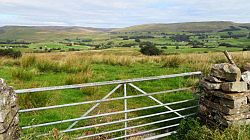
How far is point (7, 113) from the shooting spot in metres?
4.25

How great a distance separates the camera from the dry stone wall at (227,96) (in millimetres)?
5961

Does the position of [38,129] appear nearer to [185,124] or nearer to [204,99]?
[185,124]

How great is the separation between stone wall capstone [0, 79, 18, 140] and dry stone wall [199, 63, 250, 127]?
3.93m

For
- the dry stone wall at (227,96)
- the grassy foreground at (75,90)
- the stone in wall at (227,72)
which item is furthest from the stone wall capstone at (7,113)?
the stone in wall at (227,72)

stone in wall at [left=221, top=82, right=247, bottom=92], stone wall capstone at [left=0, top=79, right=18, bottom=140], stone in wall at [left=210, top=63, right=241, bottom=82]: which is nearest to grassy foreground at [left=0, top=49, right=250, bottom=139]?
stone wall capstone at [left=0, top=79, right=18, bottom=140]

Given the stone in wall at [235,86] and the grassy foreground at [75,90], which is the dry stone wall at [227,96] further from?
the grassy foreground at [75,90]

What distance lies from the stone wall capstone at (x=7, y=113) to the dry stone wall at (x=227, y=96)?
3.93 metres

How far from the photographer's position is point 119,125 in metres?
7.50

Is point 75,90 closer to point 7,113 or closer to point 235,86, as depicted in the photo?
point 235,86

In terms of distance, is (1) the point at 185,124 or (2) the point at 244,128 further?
(1) the point at 185,124

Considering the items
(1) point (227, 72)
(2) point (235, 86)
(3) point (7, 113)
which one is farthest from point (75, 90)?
(3) point (7, 113)

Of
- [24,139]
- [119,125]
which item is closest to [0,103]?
[24,139]

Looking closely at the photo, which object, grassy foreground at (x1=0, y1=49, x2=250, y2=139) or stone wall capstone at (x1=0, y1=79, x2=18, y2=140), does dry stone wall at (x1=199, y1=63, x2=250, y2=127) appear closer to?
grassy foreground at (x1=0, y1=49, x2=250, y2=139)

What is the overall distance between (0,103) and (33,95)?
3.96 meters
